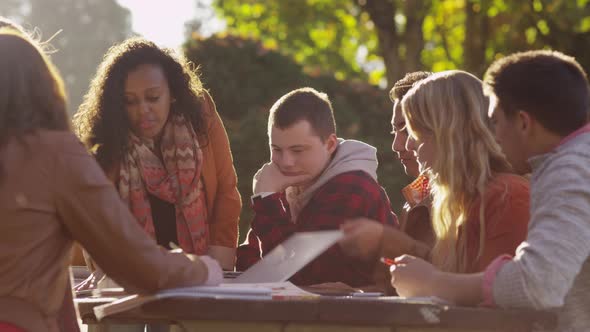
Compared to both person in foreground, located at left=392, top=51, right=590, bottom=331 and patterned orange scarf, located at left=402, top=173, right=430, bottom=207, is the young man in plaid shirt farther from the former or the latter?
person in foreground, located at left=392, top=51, right=590, bottom=331

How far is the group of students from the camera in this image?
2.89 m

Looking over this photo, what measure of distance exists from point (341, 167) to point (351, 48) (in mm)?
24505

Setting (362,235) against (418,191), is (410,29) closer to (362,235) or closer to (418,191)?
(418,191)

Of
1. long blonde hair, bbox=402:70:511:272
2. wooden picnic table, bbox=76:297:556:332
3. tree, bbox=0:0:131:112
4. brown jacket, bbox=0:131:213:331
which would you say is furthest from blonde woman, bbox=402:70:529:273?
tree, bbox=0:0:131:112

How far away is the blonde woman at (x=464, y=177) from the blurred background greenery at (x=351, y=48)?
20.3 ft

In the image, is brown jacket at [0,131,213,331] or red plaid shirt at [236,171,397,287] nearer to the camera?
brown jacket at [0,131,213,331]

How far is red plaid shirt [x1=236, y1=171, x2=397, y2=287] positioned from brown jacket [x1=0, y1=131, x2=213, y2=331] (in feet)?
5.00

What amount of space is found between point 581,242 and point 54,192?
127 centimetres

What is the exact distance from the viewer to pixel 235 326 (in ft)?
9.75

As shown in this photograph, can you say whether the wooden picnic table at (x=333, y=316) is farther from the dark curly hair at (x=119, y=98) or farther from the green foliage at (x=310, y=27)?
the green foliage at (x=310, y=27)

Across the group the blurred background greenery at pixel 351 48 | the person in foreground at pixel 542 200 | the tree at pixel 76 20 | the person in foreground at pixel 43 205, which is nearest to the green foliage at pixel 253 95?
the blurred background greenery at pixel 351 48

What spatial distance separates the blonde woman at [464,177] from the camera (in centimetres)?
338

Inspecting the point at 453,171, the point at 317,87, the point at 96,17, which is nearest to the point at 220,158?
the point at 453,171

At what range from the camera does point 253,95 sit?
1223cm
